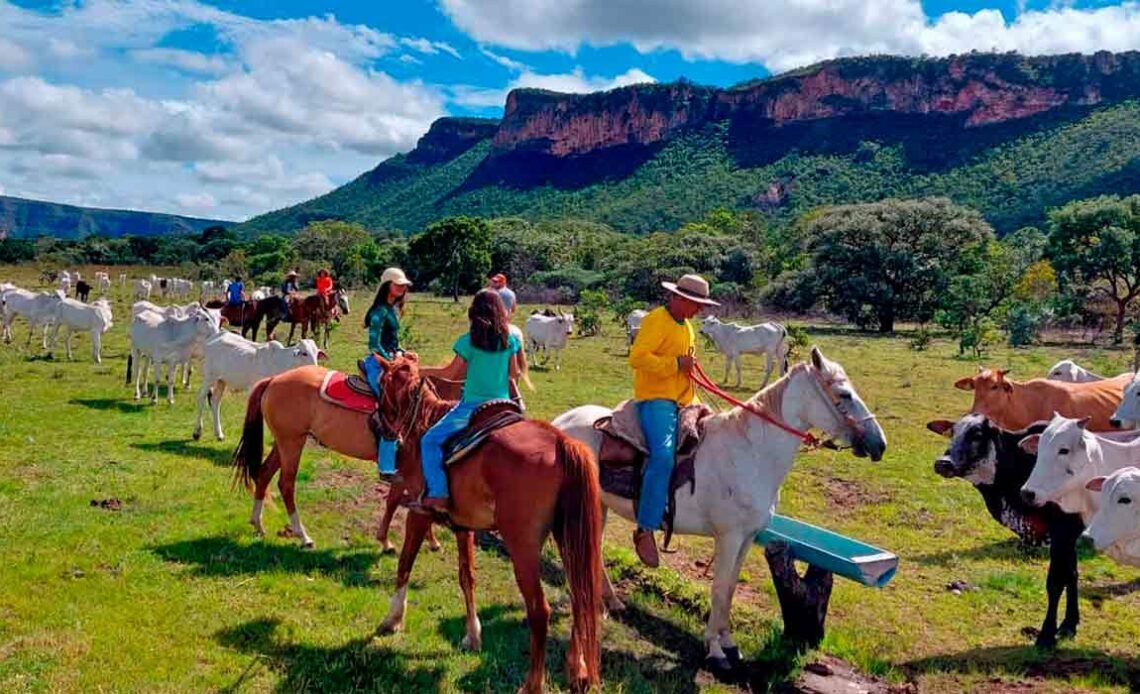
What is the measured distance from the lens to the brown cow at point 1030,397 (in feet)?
33.5

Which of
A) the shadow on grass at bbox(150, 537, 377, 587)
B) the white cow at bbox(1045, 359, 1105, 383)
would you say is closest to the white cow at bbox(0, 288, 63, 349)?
the shadow on grass at bbox(150, 537, 377, 587)

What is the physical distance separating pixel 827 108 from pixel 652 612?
128372 mm

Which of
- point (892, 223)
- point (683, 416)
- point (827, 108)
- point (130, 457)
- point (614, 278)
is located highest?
point (827, 108)

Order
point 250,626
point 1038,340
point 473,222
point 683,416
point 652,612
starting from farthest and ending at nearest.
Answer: point 473,222, point 1038,340, point 652,612, point 683,416, point 250,626

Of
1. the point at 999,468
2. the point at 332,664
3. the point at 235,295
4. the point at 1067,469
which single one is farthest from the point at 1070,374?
the point at 235,295

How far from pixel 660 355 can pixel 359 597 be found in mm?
3244

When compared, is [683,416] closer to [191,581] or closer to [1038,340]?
[191,581]

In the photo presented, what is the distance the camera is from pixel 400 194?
153250mm

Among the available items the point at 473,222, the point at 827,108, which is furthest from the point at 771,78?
the point at 473,222

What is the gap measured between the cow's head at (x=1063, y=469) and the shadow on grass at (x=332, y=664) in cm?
494

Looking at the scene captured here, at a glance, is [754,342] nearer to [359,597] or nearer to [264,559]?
[264,559]

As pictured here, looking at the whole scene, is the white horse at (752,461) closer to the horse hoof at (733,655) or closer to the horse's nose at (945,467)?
the horse hoof at (733,655)

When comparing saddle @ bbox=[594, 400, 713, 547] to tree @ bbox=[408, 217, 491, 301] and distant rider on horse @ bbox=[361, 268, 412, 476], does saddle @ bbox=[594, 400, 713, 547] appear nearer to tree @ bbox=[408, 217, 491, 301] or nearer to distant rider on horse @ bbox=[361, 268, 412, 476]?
distant rider on horse @ bbox=[361, 268, 412, 476]

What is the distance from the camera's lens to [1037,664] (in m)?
6.05
